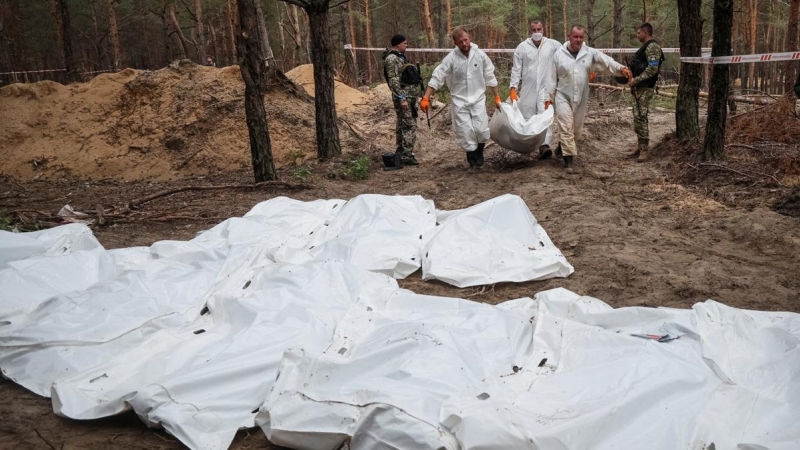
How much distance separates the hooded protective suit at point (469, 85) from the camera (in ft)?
22.2

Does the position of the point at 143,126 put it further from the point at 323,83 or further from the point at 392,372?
the point at 392,372

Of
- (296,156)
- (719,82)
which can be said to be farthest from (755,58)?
(296,156)

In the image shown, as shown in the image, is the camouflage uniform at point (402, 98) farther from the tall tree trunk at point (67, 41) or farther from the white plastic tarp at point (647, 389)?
the tall tree trunk at point (67, 41)

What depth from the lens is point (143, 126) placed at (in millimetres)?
9133

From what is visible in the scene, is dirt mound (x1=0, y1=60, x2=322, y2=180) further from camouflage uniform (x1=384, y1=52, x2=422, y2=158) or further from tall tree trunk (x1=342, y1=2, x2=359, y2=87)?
tall tree trunk (x1=342, y1=2, x2=359, y2=87)

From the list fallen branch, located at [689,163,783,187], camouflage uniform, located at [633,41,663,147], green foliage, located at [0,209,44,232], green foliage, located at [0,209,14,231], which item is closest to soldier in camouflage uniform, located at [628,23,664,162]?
camouflage uniform, located at [633,41,663,147]

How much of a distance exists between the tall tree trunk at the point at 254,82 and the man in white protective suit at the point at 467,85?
6.02 ft

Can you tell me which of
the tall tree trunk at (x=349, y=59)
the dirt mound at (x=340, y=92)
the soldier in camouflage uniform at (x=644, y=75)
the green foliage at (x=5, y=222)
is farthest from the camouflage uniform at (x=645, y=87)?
the tall tree trunk at (x=349, y=59)

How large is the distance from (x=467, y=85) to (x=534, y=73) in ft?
3.06

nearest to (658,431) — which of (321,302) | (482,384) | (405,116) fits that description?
(482,384)

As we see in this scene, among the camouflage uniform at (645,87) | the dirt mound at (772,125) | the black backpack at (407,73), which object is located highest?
the black backpack at (407,73)

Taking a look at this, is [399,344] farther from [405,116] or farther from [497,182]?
[405,116]

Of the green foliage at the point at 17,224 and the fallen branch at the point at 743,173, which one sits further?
the fallen branch at the point at 743,173

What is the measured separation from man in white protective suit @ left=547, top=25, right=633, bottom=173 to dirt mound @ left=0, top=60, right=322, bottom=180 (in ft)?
12.1
